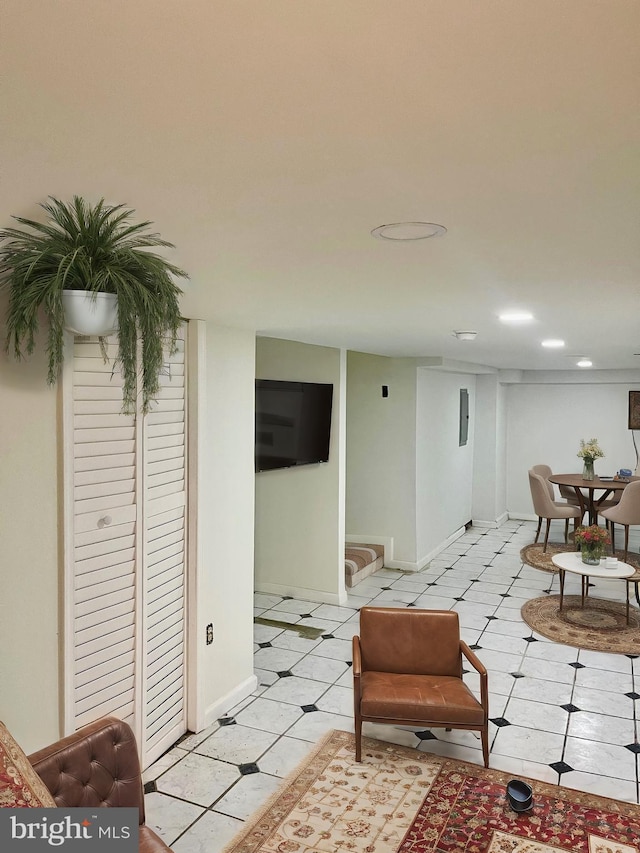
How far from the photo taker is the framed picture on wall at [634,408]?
32.6 feet

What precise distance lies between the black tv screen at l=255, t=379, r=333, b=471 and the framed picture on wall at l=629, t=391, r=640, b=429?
6.08 m

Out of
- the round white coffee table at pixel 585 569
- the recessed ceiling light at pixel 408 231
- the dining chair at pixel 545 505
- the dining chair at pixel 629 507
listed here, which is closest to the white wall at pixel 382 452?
the round white coffee table at pixel 585 569

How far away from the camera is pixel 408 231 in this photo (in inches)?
67.5

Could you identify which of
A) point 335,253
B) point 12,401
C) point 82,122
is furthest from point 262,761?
point 82,122

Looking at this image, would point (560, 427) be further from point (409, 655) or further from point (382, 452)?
point (409, 655)


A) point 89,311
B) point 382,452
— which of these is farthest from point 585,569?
point 89,311

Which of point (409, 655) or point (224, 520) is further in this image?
point (224, 520)

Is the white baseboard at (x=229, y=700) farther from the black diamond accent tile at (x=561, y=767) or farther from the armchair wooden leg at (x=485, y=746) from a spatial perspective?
the black diamond accent tile at (x=561, y=767)

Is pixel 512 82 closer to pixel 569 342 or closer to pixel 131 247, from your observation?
pixel 131 247

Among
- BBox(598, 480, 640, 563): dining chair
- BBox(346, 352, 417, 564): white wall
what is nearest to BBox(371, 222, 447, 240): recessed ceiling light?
BBox(346, 352, 417, 564): white wall

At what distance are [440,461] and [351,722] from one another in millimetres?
4868

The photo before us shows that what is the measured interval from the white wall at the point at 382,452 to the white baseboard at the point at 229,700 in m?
3.43

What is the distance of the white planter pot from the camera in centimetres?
170

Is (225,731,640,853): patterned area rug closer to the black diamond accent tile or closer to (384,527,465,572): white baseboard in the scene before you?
the black diamond accent tile
